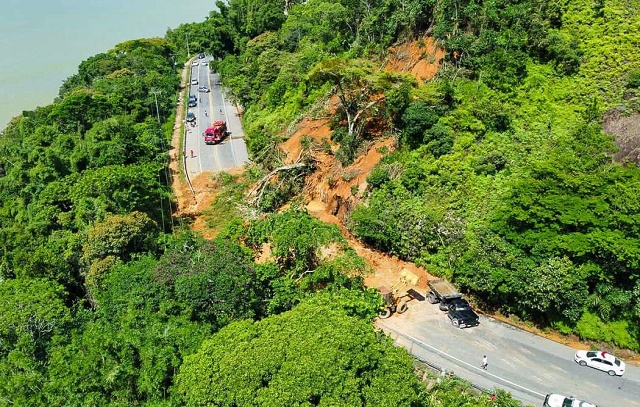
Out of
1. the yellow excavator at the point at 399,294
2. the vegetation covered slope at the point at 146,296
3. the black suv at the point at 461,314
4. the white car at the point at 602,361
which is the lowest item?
the white car at the point at 602,361

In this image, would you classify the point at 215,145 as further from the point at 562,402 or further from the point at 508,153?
the point at 562,402

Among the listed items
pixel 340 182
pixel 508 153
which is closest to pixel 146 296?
pixel 340 182

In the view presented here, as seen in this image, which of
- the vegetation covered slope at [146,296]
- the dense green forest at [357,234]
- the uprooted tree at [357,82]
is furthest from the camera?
the uprooted tree at [357,82]

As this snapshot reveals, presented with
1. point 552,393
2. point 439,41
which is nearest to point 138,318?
point 552,393

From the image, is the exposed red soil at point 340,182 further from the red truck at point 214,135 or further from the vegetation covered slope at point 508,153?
the red truck at point 214,135

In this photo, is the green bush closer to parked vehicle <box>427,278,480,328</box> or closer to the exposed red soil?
the exposed red soil

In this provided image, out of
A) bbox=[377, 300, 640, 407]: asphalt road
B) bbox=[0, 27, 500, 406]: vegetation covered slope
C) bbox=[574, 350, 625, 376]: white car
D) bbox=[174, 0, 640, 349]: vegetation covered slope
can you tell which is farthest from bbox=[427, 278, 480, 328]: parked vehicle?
bbox=[574, 350, 625, 376]: white car

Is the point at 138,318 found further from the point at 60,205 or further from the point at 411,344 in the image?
the point at 60,205

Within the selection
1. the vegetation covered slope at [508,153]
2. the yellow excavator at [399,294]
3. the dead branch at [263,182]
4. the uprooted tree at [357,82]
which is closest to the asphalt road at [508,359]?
the yellow excavator at [399,294]
